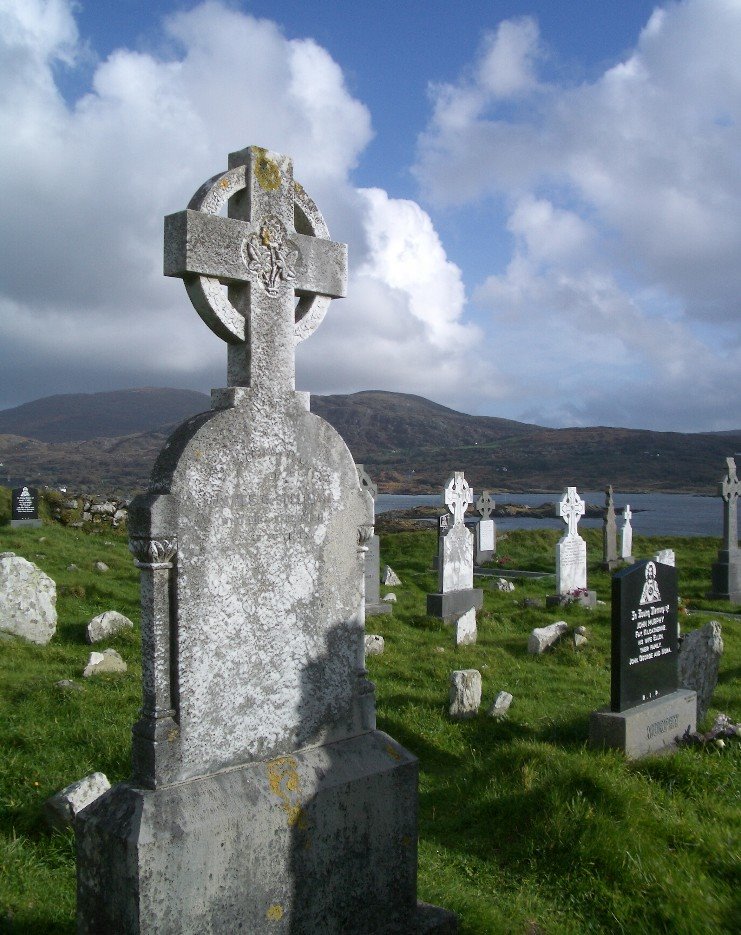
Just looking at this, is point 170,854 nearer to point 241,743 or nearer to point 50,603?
point 241,743

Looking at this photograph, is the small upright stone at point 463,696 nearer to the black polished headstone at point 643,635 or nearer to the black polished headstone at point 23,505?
the black polished headstone at point 643,635

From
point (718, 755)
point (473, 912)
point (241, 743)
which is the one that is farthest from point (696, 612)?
point (241, 743)

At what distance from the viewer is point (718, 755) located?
6652mm

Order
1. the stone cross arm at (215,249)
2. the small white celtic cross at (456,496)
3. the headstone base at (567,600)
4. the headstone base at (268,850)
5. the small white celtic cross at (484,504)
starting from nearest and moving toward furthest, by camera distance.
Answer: the headstone base at (268,850) → the stone cross arm at (215,249) → the headstone base at (567,600) → the small white celtic cross at (456,496) → the small white celtic cross at (484,504)

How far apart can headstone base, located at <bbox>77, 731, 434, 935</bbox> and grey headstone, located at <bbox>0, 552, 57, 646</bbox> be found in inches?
279

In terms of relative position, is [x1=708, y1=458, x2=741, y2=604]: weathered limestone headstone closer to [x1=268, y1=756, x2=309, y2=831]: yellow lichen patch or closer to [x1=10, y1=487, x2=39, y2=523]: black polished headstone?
[x1=268, y1=756, x2=309, y2=831]: yellow lichen patch

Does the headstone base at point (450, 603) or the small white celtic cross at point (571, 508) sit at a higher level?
the small white celtic cross at point (571, 508)

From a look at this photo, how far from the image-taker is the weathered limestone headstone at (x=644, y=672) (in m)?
6.70

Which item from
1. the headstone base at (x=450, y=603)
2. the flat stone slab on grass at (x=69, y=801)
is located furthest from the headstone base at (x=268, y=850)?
the headstone base at (x=450, y=603)

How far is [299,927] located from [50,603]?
7.56m

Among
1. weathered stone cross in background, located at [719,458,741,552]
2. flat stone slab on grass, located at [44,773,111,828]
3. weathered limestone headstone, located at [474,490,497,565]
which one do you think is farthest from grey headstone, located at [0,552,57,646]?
weathered limestone headstone, located at [474,490,497,565]

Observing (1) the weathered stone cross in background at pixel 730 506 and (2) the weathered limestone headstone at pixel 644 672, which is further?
(1) the weathered stone cross in background at pixel 730 506

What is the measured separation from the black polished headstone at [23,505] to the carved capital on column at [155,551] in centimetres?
1910

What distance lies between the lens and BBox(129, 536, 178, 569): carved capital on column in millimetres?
3355
